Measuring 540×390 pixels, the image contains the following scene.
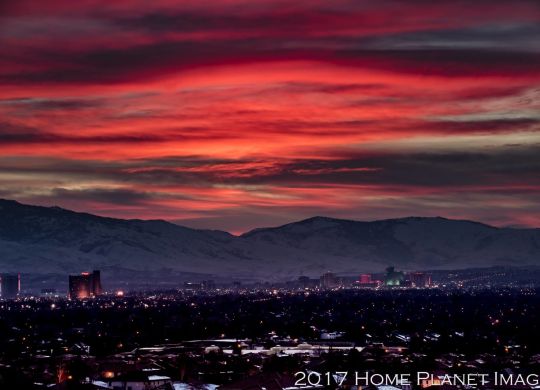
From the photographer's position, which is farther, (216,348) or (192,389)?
(216,348)

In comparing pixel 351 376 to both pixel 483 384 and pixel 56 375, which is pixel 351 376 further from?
pixel 56 375

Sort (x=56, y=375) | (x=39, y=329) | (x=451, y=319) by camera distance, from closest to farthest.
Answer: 1. (x=56, y=375)
2. (x=39, y=329)
3. (x=451, y=319)

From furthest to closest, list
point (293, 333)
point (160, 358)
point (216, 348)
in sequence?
point (293, 333) → point (216, 348) → point (160, 358)

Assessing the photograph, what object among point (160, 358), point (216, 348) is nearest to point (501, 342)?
point (216, 348)

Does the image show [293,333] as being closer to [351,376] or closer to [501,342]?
[501,342]

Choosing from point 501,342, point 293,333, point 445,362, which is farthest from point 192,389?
point 293,333

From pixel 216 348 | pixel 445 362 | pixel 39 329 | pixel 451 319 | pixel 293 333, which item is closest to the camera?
pixel 445 362
